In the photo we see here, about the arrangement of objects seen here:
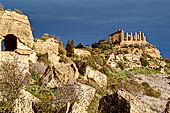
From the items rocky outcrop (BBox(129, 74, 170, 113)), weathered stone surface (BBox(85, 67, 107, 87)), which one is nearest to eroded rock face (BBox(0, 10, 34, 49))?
weathered stone surface (BBox(85, 67, 107, 87))

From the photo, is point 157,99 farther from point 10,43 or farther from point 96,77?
point 10,43

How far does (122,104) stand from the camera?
18.7ft

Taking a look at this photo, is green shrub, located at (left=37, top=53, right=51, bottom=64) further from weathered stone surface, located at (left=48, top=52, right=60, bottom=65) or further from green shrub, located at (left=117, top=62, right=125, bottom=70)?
green shrub, located at (left=117, top=62, right=125, bottom=70)

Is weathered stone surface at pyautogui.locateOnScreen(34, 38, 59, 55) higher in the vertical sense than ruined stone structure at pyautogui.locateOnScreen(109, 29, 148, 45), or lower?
lower

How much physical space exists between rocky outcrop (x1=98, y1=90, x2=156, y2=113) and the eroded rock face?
16036 mm

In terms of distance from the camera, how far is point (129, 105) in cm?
553

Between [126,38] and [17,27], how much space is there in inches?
2503

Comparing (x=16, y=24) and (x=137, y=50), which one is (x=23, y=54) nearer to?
(x=16, y=24)

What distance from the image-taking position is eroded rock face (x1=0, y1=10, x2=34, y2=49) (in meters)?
20.1

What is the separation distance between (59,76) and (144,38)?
71413mm

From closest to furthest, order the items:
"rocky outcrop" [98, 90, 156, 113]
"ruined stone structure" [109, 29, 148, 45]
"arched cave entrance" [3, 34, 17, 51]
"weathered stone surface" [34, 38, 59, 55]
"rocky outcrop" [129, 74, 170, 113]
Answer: "rocky outcrop" [98, 90, 156, 113] < "rocky outcrop" [129, 74, 170, 113] < "arched cave entrance" [3, 34, 17, 51] < "weathered stone surface" [34, 38, 59, 55] < "ruined stone structure" [109, 29, 148, 45]

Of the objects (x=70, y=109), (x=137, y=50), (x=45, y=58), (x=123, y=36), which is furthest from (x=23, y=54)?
(x=123, y=36)

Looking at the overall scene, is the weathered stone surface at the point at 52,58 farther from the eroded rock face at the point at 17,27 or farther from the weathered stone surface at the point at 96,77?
the eroded rock face at the point at 17,27

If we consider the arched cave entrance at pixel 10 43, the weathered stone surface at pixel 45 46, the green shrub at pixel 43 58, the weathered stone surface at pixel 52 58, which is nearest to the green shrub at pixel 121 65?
the weathered stone surface at pixel 45 46
